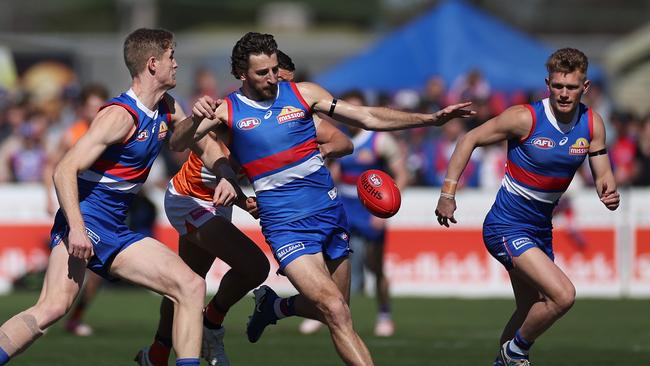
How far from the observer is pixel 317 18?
194 feet

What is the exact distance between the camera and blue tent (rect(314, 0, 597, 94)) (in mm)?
22734

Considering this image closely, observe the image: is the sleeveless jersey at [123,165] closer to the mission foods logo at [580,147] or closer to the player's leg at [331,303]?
the player's leg at [331,303]

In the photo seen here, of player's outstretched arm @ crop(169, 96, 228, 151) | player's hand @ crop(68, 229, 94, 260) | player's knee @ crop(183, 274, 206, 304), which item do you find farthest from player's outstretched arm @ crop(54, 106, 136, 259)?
player's knee @ crop(183, 274, 206, 304)

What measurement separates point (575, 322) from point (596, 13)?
3352 cm

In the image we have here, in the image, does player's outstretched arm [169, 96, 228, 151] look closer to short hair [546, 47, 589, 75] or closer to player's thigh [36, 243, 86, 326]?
player's thigh [36, 243, 86, 326]

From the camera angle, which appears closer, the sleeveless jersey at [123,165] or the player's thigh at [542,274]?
the sleeveless jersey at [123,165]

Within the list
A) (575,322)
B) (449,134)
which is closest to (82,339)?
(575,322)

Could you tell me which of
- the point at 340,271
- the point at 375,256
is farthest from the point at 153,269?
the point at 375,256

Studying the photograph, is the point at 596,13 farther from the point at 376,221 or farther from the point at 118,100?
the point at 118,100

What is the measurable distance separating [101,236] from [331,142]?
7.19 ft

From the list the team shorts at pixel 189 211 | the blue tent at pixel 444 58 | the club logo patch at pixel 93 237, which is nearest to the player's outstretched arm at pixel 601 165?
the team shorts at pixel 189 211

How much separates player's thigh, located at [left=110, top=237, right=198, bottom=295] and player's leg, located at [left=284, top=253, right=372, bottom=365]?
0.71 m

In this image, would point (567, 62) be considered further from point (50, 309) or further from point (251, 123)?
point (50, 309)

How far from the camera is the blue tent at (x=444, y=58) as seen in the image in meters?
22.7
